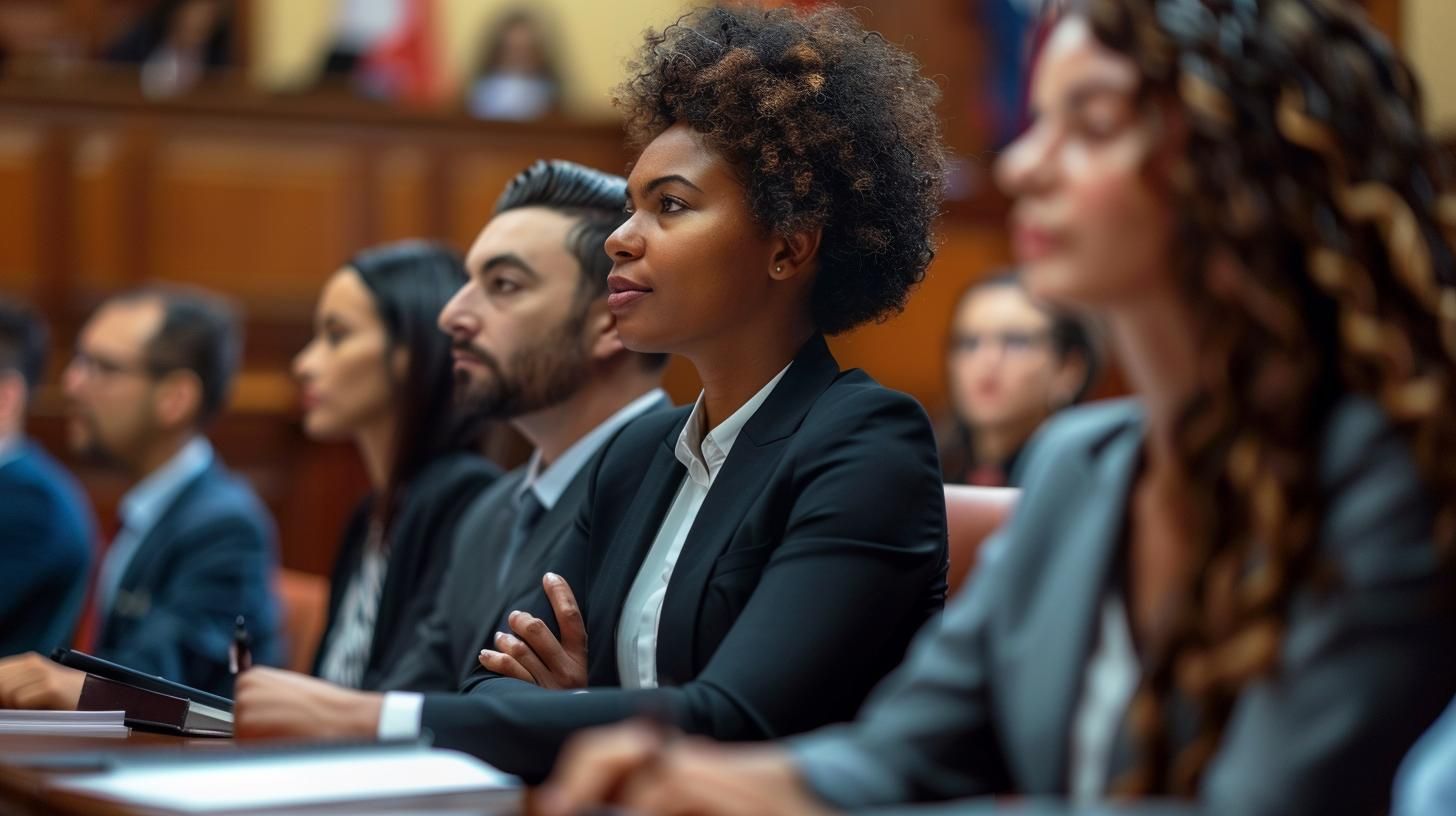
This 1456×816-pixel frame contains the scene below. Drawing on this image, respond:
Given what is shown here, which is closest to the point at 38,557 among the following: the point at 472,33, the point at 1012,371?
the point at 1012,371

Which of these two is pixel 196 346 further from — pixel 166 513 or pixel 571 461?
pixel 571 461

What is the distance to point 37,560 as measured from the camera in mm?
3639

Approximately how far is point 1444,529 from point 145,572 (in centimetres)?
309

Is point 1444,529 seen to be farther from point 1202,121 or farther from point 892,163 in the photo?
point 892,163

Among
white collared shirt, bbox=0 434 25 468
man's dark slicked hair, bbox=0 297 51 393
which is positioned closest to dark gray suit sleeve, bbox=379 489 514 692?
white collared shirt, bbox=0 434 25 468

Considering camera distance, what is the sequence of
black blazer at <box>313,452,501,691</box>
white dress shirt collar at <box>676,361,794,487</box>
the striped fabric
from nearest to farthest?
1. white dress shirt collar at <box>676,361,794,487</box>
2. black blazer at <box>313,452,501,691</box>
3. the striped fabric

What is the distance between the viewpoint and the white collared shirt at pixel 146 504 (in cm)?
385

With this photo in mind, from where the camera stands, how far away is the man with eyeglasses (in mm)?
3516

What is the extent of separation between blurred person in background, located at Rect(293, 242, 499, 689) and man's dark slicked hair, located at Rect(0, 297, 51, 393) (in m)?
1.41

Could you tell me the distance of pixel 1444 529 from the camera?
3.76 ft

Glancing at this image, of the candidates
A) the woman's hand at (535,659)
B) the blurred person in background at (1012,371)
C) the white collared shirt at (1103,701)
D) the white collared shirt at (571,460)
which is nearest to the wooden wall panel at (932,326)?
the blurred person in background at (1012,371)

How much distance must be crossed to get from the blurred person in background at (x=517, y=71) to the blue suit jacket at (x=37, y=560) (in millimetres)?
4369

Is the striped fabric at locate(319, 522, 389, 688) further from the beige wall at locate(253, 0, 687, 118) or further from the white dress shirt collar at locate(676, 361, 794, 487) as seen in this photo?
the beige wall at locate(253, 0, 687, 118)

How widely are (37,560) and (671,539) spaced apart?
2.02m
